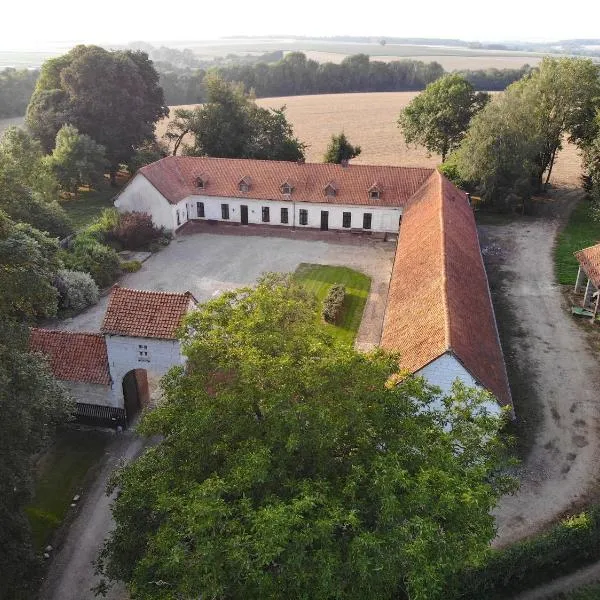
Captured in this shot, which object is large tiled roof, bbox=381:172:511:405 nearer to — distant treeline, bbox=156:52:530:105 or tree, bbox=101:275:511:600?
tree, bbox=101:275:511:600

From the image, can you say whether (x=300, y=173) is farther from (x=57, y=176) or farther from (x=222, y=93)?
(x=57, y=176)

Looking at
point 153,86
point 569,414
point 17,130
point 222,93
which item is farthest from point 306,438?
point 153,86

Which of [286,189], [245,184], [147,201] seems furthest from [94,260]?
[286,189]

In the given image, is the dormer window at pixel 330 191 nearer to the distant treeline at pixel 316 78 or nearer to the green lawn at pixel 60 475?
the green lawn at pixel 60 475

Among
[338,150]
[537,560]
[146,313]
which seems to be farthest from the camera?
[338,150]

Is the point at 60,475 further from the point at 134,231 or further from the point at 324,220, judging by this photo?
the point at 324,220
